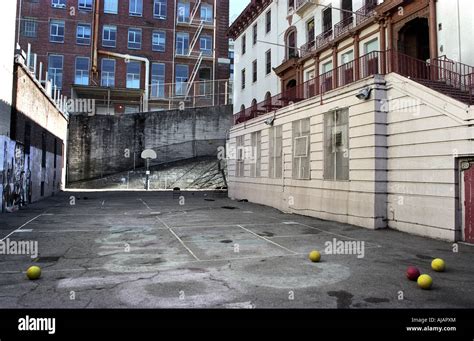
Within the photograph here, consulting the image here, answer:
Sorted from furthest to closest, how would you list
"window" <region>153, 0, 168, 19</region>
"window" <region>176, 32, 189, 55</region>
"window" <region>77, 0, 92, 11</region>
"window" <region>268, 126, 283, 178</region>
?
1. "window" <region>176, 32, 189, 55</region>
2. "window" <region>153, 0, 168, 19</region>
3. "window" <region>77, 0, 92, 11</region>
4. "window" <region>268, 126, 283, 178</region>

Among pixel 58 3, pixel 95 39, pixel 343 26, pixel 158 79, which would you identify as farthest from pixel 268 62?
pixel 58 3

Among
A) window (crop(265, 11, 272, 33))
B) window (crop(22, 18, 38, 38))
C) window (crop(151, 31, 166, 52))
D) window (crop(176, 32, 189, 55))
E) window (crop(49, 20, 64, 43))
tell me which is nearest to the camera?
window (crop(265, 11, 272, 33))

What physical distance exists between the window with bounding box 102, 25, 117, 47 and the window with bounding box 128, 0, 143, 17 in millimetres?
2883

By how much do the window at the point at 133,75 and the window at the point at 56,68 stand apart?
738cm

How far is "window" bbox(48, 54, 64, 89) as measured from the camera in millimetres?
45469

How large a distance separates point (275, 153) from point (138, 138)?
23.5 meters

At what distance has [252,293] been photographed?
604 cm

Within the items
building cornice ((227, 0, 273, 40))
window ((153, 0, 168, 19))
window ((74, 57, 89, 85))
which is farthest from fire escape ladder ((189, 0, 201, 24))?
building cornice ((227, 0, 273, 40))

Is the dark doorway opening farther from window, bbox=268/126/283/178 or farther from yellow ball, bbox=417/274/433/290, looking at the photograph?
yellow ball, bbox=417/274/433/290

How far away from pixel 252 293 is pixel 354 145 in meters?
9.55

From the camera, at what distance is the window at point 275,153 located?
2053 centimetres

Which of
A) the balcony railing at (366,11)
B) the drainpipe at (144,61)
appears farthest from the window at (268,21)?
the drainpipe at (144,61)
